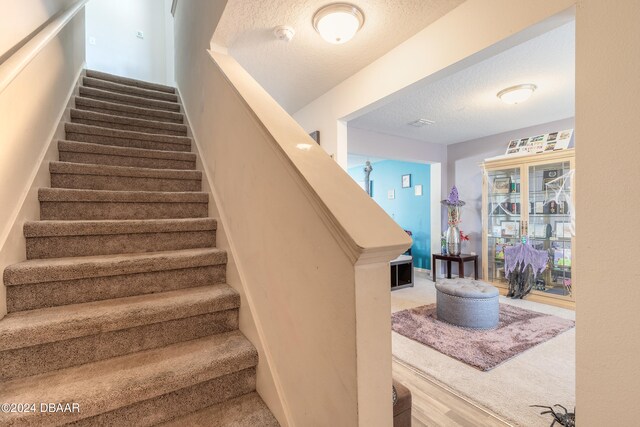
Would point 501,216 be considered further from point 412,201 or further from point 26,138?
point 26,138

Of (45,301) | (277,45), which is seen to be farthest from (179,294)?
(277,45)

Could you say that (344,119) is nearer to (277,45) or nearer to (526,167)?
(277,45)

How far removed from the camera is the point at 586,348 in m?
1.14

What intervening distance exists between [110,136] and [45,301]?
1.51m

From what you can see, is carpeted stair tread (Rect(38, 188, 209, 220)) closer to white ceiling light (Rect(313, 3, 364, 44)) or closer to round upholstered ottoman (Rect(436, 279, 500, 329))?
white ceiling light (Rect(313, 3, 364, 44))

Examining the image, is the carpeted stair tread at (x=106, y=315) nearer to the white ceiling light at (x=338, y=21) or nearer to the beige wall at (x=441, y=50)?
the white ceiling light at (x=338, y=21)

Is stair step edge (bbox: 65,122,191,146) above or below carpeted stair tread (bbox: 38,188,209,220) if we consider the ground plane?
above

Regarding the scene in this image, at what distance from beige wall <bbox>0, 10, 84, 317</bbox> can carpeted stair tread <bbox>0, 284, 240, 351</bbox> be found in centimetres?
19

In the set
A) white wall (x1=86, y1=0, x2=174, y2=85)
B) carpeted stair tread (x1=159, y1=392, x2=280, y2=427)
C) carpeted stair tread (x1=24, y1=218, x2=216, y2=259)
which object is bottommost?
carpeted stair tread (x1=159, y1=392, x2=280, y2=427)

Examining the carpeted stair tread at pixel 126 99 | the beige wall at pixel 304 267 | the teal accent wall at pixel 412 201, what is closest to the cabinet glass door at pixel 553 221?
the teal accent wall at pixel 412 201

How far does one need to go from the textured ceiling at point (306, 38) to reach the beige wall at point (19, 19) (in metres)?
0.97

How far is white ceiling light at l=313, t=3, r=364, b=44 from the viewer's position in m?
1.71

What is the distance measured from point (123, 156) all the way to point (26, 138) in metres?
0.72

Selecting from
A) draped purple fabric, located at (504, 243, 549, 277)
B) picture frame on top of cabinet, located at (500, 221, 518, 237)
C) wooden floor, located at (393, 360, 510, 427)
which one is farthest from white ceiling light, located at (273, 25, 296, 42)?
picture frame on top of cabinet, located at (500, 221, 518, 237)
